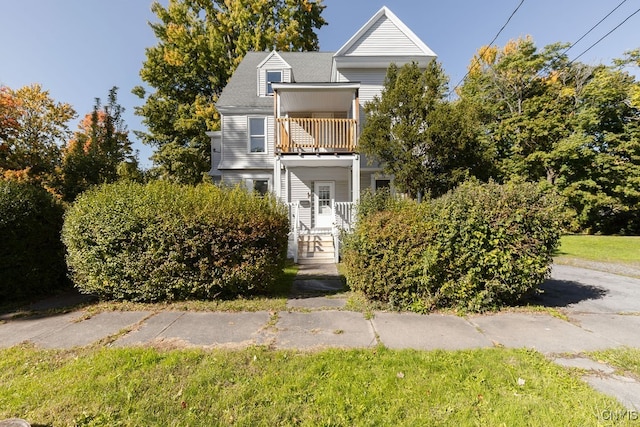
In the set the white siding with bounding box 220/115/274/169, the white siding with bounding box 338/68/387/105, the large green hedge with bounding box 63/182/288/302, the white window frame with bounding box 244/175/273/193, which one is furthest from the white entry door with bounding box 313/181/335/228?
the large green hedge with bounding box 63/182/288/302

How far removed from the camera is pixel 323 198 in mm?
13508

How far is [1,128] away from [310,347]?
2625cm

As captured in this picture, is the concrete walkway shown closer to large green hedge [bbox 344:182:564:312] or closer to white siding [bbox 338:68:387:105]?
large green hedge [bbox 344:182:564:312]

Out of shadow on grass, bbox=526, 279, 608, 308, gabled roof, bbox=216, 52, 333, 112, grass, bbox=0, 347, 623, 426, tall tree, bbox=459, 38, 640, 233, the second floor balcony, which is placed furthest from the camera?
tall tree, bbox=459, 38, 640, 233

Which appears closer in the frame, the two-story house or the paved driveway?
the paved driveway

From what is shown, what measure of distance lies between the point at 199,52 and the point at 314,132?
15.1 m

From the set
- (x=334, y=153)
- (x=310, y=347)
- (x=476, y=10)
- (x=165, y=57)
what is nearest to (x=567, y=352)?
(x=310, y=347)

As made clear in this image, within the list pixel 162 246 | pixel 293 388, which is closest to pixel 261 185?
pixel 162 246

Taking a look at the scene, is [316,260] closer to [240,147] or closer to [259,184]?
[259,184]

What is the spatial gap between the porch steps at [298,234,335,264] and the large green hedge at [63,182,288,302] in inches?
201

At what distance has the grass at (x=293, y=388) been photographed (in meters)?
2.29

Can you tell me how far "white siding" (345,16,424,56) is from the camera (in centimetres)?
1277

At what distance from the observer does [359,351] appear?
3.35 metres

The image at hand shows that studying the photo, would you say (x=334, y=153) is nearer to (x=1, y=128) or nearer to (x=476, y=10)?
(x=476, y=10)
